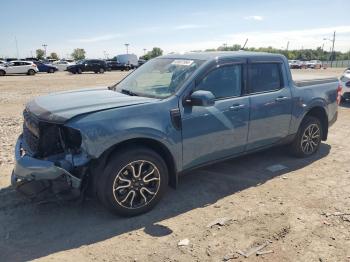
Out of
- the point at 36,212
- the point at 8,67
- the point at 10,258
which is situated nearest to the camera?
the point at 10,258

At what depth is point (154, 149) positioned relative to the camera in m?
4.05

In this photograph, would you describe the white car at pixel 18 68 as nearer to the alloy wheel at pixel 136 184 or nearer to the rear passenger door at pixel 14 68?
the rear passenger door at pixel 14 68

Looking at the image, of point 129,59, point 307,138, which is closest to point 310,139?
point 307,138

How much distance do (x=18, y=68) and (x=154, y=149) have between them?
1282 inches

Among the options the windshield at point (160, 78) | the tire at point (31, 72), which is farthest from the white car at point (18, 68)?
the windshield at point (160, 78)

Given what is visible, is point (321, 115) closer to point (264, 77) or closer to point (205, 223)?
point (264, 77)

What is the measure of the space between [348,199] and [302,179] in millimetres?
760

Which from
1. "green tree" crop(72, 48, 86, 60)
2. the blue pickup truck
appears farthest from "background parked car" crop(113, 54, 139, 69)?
"green tree" crop(72, 48, 86, 60)

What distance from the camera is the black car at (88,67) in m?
37.1

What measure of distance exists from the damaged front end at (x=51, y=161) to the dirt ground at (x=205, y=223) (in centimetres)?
44

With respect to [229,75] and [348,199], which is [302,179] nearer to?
[348,199]

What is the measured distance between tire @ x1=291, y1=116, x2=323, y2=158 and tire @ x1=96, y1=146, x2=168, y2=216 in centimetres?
277

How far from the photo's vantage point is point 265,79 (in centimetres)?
511

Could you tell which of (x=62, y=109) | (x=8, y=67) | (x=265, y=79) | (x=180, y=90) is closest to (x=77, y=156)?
(x=62, y=109)
